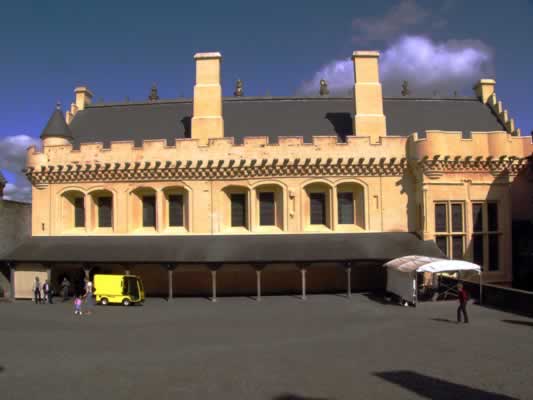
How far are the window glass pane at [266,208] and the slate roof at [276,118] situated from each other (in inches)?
142

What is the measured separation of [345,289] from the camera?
25.6 meters

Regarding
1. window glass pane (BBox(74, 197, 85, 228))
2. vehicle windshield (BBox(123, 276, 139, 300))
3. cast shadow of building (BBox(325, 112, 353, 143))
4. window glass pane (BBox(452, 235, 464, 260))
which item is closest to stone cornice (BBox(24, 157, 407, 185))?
window glass pane (BBox(74, 197, 85, 228))

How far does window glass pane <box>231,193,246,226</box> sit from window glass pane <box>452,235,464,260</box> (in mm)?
11138

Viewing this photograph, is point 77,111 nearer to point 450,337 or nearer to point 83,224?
point 83,224

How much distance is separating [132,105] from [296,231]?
15.2 metres

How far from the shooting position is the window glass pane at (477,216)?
2503cm

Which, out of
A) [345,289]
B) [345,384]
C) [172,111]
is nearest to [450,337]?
[345,384]

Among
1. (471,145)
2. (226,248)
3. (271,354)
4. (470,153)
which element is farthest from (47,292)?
(471,145)

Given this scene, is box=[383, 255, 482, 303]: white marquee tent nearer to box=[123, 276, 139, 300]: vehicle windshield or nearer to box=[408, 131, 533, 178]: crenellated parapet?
box=[408, 131, 533, 178]: crenellated parapet

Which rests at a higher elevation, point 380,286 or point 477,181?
point 477,181

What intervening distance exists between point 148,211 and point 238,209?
515 centimetres

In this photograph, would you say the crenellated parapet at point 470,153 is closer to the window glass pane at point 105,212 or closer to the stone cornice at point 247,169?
the stone cornice at point 247,169

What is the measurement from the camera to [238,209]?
26453 millimetres

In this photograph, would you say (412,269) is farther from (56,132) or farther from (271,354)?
(56,132)
